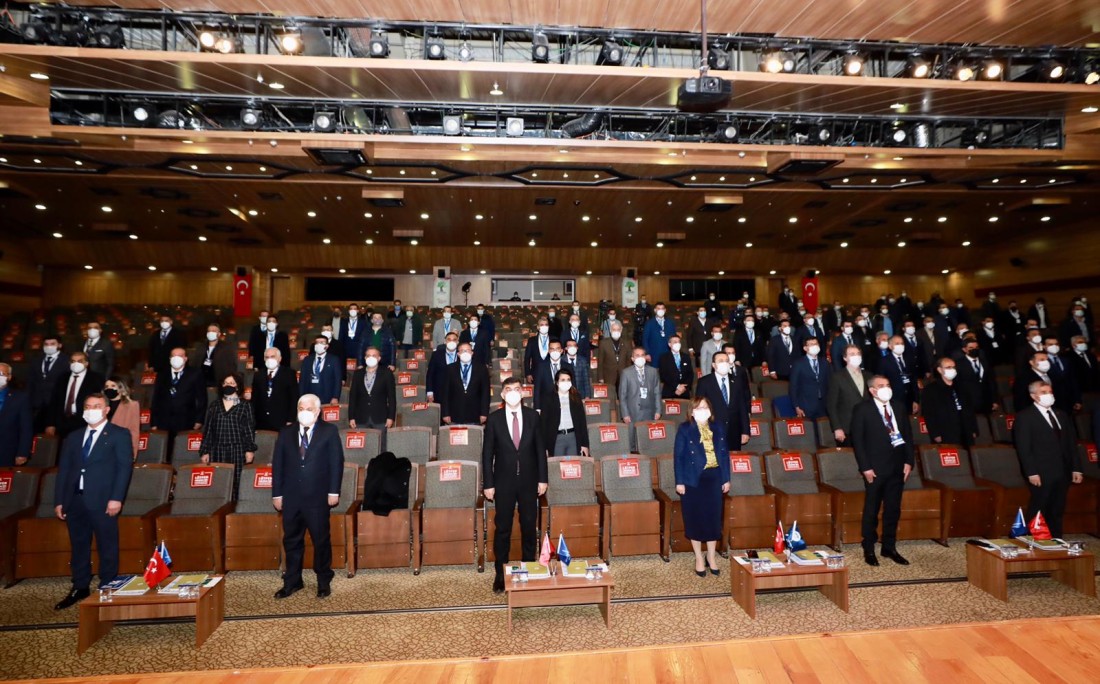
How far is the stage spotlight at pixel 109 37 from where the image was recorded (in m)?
6.12

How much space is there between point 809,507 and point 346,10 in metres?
7.40

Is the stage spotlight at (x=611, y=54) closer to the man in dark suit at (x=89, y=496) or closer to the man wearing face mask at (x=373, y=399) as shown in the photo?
the man wearing face mask at (x=373, y=399)

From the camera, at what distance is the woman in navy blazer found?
4.37m

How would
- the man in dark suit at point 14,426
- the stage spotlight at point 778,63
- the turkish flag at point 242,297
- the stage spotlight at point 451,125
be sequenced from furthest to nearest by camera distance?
the turkish flag at point 242,297 < the stage spotlight at point 451,125 < the stage spotlight at point 778,63 < the man in dark suit at point 14,426

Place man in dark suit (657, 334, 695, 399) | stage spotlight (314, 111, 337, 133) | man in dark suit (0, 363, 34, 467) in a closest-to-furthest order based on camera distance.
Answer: man in dark suit (0, 363, 34, 467) < man in dark suit (657, 334, 695, 399) < stage spotlight (314, 111, 337, 133)

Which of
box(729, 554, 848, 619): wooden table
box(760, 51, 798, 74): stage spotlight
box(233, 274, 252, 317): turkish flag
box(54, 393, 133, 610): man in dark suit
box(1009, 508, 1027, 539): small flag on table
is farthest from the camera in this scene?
box(233, 274, 252, 317): turkish flag

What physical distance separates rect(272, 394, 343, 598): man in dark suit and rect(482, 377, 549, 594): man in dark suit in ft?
4.18

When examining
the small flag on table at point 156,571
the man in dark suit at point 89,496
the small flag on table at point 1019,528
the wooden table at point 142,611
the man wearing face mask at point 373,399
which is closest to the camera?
the wooden table at point 142,611

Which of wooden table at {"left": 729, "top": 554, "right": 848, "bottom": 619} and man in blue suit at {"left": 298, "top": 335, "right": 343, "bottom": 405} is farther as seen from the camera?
man in blue suit at {"left": 298, "top": 335, "right": 343, "bottom": 405}

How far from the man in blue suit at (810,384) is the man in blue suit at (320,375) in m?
5.63

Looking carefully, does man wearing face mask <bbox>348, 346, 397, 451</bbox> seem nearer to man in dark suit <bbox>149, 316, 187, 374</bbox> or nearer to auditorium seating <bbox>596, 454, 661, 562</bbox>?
auditorium seating <bbox>596, 454, 661, 562</bbox>

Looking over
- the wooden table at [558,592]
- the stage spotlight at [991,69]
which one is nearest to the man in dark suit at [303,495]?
the wooden table at [558,592]

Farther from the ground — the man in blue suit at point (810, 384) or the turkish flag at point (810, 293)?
the turkish flag at point (810, 293)

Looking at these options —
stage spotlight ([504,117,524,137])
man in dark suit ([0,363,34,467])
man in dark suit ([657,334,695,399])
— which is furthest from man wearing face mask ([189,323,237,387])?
man in dark suit ([657,334,695,399])
